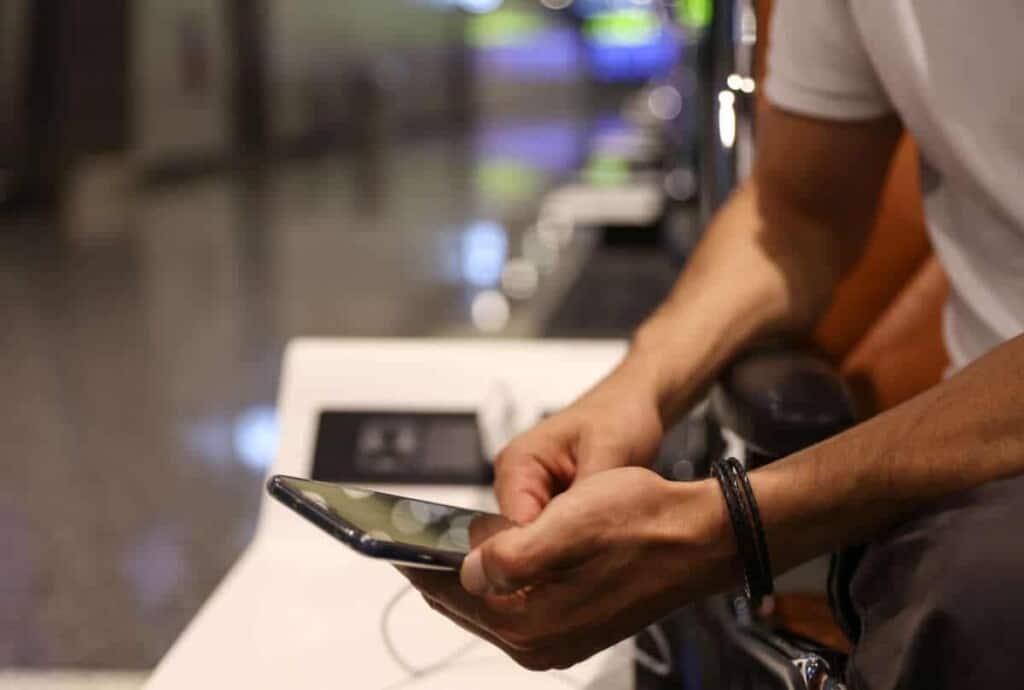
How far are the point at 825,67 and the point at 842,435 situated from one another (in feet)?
1.51

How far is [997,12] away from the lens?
2.69 feet

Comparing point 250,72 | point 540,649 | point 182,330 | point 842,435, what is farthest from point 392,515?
point 250,72

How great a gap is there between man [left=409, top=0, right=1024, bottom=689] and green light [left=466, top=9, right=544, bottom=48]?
11.3m

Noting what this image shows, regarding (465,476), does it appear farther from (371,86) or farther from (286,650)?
(371,86)

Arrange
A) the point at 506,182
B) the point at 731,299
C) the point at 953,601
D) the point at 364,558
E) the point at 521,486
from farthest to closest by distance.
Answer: the point at 506,182
the point at 364,558
the point at 731,299
the point at 521,486
the point at 953,601

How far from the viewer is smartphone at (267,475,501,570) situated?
64 cm

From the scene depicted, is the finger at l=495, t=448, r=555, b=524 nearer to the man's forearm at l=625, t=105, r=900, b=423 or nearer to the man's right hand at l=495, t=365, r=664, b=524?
the man's right hand at l=495, t=365, r=664, b=524

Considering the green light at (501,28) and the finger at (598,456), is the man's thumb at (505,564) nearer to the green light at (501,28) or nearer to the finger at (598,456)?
the finger at (598,456)

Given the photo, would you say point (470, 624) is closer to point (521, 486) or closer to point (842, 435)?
point (521, 486)

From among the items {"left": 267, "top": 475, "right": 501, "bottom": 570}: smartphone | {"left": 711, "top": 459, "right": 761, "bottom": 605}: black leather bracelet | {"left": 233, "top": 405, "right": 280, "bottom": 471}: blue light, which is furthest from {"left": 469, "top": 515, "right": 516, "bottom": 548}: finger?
{"left": 233, "top": 405, "right": 280, "bottom": 471}: blue light

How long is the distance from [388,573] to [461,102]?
10.8m

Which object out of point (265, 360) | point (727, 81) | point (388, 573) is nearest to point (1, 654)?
point (388, 573)

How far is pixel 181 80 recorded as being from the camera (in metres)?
6.43

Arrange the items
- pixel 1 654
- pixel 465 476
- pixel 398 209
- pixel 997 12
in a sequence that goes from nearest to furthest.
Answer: pixel 997 12 < pixel 465 476 < pixel 1 654 < pixel 398 209
